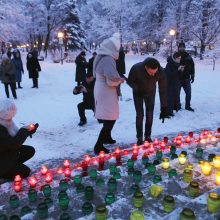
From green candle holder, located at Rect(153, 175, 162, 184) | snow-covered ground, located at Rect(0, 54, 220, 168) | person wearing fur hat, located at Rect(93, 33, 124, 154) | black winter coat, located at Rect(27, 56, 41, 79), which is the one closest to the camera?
green candle holder, located at Rect(153, 175, 162, 184)

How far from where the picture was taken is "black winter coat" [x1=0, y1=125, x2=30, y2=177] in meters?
4.53

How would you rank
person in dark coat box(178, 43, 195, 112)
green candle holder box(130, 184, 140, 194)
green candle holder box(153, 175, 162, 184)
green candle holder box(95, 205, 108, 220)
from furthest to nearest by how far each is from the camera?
person in dark coat box(178, 43, 195, 112), green candle holder box(153, 175, 162, 184), green candle holder box(130, 184, 140, 194), green candle holder box(95, 205, 108, 220)

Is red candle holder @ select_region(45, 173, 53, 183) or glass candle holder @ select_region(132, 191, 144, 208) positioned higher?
glass candle holder @ select_region(132, 191, 144, 208)

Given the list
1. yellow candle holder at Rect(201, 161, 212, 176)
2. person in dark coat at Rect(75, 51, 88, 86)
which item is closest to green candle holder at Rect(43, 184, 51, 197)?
yellow candle holder at Rect(201, 161, 212, 176)

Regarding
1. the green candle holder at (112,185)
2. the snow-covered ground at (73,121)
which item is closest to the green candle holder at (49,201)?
the green candle holder at (112,185)

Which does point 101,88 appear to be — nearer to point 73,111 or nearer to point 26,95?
point 73,111

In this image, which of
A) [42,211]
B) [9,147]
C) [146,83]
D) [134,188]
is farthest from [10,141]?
[146,83]

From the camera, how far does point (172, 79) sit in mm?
9383

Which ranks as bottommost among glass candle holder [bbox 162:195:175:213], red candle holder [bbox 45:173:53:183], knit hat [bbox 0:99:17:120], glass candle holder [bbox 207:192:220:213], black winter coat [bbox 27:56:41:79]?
red candle holder [bbox 45:173:53:183]

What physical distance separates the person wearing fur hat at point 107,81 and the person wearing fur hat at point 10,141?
5.22 feet

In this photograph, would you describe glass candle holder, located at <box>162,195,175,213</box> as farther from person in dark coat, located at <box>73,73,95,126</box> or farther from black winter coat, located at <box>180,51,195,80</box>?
black winter coat, located at <box>180,51,195,80</box>

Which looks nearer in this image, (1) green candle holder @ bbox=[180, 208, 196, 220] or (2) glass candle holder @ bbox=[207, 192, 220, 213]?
(1) green candle holder @ bbox=[180, 208, 196, 220]

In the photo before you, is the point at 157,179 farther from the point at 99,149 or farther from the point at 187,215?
the point at 99,149

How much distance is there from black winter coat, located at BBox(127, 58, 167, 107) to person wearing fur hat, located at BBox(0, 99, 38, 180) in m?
2.32
